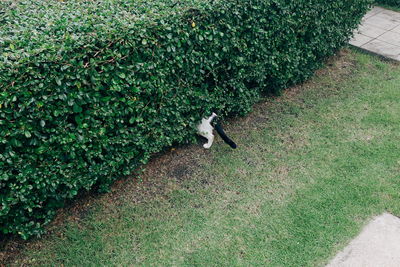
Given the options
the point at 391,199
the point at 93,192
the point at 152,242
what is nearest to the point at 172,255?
the point at 152,242

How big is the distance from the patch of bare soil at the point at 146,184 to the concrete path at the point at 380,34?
3.65 m

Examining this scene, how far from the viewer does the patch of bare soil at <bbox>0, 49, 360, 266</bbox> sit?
16.3ft

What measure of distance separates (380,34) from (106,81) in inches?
291

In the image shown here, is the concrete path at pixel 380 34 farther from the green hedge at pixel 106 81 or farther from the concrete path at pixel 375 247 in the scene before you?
the concrete path at pixel 375 247

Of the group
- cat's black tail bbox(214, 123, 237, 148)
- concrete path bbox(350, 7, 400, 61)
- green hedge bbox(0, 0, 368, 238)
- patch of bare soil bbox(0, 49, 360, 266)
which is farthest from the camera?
concrete path bbox(350, 7, 400, 61)

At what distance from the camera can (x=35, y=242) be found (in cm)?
500

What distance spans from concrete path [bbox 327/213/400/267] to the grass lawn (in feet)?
0.32

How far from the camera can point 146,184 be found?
19.0ft

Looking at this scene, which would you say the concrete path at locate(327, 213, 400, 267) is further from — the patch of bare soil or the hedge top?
the hedge top

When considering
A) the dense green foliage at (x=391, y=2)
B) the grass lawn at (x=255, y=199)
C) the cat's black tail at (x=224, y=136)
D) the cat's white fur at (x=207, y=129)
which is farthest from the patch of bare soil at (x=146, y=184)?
the dense green foliage at (x=391, y=2)

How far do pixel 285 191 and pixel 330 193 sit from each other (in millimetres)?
570

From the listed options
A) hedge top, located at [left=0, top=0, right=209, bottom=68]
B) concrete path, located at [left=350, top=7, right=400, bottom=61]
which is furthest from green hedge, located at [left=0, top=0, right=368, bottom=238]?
concrete path, located at [left=350, top=7, right=400, bottom=61]

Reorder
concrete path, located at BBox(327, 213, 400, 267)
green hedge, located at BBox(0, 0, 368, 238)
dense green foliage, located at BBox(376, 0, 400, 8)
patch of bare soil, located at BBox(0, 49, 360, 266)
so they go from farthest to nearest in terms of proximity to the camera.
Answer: dense green foliage, located at BBox(376, 0, 400, 8) → patch of bare soil, located at BBox(0, 49, 360, 266) → concrete path, located at BBox(327, 213, 400, 267) → green hedge, located at BBox(0, 0, 368, 238)

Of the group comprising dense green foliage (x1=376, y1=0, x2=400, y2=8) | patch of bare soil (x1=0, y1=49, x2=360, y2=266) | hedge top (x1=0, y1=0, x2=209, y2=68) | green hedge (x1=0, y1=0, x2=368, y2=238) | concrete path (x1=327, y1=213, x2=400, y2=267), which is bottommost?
patch of bare soil (x1=0, y1=49, x2=360, y2=266)
